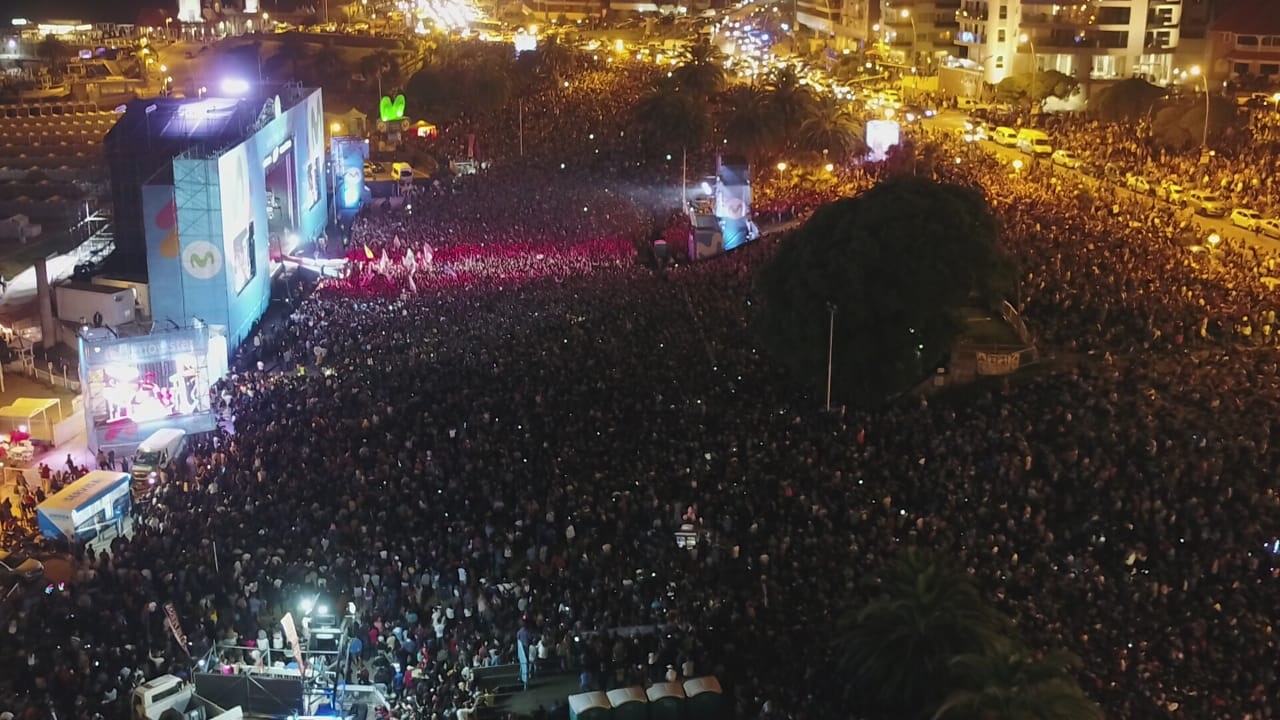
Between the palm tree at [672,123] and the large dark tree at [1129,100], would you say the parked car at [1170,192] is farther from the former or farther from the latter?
the palm tree at [672,123]

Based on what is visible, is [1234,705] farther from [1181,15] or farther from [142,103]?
[1181,15]

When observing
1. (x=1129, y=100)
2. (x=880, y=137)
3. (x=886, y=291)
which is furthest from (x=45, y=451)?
(x=1129, y=100)

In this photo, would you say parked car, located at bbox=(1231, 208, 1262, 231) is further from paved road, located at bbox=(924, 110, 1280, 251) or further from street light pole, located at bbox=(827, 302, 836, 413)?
street light pole, located at bbox=(827, 302, 836, 413)

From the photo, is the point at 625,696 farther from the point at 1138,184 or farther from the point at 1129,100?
the point at 1129,100

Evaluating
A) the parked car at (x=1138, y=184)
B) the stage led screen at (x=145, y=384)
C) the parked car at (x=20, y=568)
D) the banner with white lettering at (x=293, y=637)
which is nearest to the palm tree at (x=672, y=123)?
the parked car at (x=1138, y=184)

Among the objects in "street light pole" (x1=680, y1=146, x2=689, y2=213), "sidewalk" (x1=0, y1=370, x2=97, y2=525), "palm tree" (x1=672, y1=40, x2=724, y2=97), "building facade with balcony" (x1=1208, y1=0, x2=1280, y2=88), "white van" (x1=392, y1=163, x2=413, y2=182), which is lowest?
"sidewalk" (x1=0, y1=370, x2=97, y2=525)

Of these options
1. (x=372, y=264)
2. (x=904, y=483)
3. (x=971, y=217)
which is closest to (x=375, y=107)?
(x=372, y=264)

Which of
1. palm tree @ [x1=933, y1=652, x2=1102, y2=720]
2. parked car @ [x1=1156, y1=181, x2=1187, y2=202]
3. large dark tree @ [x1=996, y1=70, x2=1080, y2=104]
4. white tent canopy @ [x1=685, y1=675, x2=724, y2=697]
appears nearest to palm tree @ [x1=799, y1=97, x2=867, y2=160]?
parked car @ [x1=1156, y1=181, x2=1187, y2=202]
